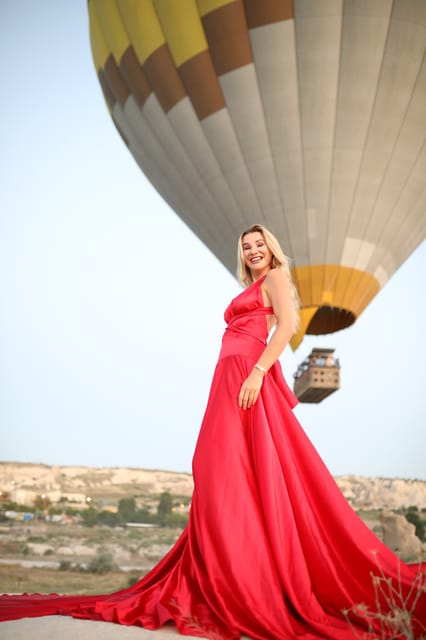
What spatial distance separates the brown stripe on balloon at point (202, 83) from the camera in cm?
1098

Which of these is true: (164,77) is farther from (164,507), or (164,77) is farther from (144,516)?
(144,516)

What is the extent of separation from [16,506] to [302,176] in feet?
24.1

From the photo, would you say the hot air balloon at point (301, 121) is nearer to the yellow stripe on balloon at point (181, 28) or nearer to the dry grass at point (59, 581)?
the yellow stripe on balloon at point (181, 28)

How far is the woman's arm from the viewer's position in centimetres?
294

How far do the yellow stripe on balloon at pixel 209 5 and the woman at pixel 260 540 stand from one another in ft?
29.3

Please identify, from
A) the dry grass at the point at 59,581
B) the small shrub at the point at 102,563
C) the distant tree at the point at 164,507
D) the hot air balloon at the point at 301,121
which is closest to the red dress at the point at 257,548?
the dry grass at the point at 59,581

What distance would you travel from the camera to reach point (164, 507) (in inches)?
372

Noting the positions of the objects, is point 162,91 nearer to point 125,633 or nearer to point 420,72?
point 420,72

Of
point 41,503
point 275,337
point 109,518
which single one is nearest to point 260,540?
point 275,337

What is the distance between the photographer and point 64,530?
8.32 meters

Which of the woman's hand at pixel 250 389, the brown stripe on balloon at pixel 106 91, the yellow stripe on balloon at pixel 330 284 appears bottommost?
the woman's hand at pixel 250 389

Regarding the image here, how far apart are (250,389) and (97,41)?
40.6 feet

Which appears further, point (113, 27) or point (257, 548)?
point (113, 27)

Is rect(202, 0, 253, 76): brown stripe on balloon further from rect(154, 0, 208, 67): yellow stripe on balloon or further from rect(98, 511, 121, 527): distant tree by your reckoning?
rect(98, 511, 121, 527): distant tree
